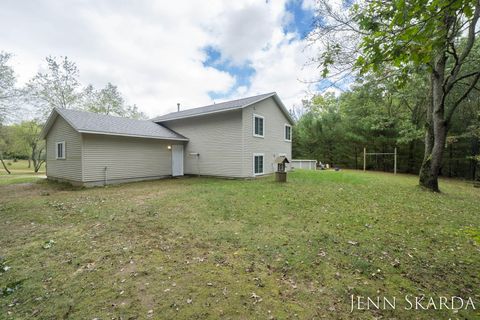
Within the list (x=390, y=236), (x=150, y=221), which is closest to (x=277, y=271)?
(x=390, y=236)

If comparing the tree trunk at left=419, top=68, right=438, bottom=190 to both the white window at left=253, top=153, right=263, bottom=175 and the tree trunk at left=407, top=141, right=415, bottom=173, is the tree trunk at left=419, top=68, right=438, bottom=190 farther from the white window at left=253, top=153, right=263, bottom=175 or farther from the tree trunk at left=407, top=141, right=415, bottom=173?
the tree trunk at left=407, top=141, right=415, bottom=173

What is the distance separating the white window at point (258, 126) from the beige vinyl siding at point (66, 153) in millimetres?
8909

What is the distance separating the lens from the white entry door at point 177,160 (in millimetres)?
13453

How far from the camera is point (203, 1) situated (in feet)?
29.0

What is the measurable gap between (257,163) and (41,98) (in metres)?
22.5

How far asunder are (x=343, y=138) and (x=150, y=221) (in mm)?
20981

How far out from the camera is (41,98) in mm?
19484

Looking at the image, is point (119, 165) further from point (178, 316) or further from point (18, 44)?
point (18, 44)

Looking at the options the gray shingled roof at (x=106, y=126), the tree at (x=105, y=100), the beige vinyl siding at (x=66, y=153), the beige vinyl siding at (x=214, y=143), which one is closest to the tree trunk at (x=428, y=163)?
the beige vinyl siding at (x=214, y=143)

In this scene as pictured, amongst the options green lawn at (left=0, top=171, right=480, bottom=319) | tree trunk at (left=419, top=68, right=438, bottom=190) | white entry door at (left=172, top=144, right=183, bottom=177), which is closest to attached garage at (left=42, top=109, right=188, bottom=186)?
white entry door at (left=172, top=144, right=183, bottom=177)

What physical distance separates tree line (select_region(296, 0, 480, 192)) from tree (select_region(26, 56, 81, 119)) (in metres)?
24.0

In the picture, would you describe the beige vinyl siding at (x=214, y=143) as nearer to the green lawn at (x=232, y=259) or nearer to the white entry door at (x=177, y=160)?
the white entry door at (x=177, y=160)

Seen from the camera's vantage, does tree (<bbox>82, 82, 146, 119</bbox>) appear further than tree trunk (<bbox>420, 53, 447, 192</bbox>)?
Yes

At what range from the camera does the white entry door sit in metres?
13.5
